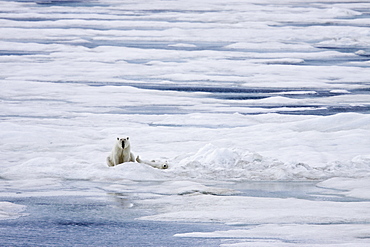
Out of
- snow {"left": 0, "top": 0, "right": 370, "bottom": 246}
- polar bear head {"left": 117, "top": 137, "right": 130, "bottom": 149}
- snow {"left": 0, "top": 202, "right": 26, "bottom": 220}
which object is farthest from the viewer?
polar bear head {"left": 117, "top": 137, "right": 130, "bottom": 149}

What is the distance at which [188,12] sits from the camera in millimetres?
30781

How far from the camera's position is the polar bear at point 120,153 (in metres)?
7.45

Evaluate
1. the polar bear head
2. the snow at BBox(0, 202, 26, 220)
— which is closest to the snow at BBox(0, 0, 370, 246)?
the snow at BBox(0, 202, 26, 220)

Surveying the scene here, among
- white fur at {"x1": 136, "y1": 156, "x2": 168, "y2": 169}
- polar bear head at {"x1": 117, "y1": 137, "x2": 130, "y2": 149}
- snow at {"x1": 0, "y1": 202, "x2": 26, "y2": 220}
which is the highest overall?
polar bear head at {"x1": 117, "y1": 137, "x2": 130, "y2": 149}

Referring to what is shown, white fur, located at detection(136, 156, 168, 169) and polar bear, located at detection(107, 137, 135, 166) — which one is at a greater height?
polar bear, located at detection(107, 137, 135, 166)

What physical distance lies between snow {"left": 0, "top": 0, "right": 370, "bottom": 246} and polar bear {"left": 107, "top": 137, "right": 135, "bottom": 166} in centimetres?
17

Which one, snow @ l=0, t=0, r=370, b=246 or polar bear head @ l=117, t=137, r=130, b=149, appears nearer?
snow @ l=0, t=0, r=370, b=246

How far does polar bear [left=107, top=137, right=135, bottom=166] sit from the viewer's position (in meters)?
7.45

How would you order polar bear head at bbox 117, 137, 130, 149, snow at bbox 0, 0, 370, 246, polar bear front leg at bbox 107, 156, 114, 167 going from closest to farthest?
snow at bbox 0, 0, 370, 246 < polar bear head at bbox 117, 137, 130, 149 < polar bear front leg at bbox 107, 156, 114, 167

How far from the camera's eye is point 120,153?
7.52 m

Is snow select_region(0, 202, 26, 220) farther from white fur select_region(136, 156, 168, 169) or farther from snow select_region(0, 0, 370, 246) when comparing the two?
white fur select_region(136, 156, 168, 169)

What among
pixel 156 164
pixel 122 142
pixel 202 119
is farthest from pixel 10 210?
pixel 202 119

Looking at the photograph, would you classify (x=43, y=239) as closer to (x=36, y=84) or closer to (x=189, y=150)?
(x=189, y=150)

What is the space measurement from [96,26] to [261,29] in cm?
580
